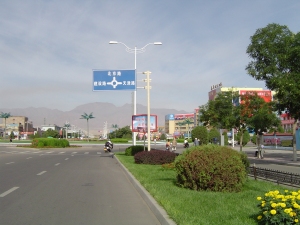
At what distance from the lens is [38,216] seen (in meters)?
7.87

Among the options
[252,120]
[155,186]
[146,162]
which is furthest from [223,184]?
[252,120]

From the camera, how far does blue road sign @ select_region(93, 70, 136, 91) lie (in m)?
26.5

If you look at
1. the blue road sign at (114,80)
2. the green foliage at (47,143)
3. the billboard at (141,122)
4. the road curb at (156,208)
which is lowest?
the road curb at (156,208)

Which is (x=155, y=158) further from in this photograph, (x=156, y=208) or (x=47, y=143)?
(x=47, y=143)

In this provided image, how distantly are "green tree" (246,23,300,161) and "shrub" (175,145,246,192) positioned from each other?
10.4 metres

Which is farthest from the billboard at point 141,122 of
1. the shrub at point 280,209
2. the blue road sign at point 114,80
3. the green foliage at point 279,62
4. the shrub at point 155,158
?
the shrub at point 280,209

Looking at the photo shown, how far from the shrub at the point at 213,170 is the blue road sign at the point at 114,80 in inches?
655

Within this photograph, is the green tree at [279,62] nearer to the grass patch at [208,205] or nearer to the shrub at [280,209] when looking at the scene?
the grass patch at [208,205]

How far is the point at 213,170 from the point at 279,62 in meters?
13.1

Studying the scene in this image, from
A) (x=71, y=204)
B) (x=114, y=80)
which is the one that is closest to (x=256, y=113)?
(x=114, y=80)

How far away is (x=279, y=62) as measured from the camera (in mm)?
20797

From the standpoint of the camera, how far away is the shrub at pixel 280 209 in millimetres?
5527

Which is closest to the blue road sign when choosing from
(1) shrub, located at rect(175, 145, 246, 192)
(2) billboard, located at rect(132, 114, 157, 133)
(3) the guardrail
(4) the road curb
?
(2) billboard, located at rect(132, 114, 157, 133)

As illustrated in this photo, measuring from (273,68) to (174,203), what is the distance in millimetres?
14993
